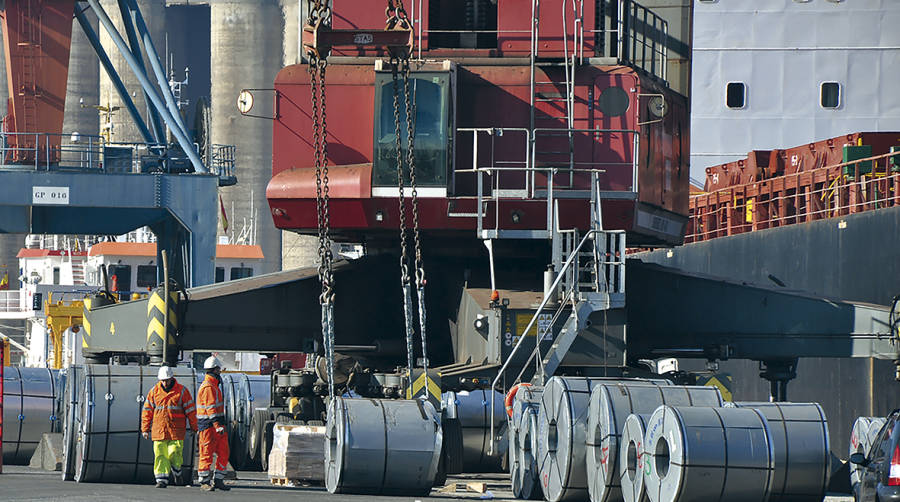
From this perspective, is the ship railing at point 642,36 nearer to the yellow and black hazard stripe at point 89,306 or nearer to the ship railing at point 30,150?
the yellow and black hazard stripe at point 89,306

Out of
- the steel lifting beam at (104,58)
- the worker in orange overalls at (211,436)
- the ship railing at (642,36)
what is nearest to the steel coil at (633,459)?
the worker in orange overalls at (211,436)

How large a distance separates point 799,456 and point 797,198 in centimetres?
2014

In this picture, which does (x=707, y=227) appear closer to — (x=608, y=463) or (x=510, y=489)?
(x=510, y=489)

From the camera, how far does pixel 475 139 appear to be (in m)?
17.9

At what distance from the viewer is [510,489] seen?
1781cm

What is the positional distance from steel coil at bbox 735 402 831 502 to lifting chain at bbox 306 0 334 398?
200 inches

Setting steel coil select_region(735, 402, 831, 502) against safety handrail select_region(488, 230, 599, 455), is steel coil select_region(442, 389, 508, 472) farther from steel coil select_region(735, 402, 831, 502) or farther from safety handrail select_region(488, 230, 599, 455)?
steel coil select_region(735, 402, 831, 502)

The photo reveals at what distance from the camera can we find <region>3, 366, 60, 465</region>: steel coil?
2092cm

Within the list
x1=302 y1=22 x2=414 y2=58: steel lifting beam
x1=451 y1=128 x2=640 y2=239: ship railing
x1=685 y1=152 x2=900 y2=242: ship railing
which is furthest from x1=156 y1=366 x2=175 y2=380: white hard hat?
x1=685 y1=152 x2=900 y2=242: ship railing

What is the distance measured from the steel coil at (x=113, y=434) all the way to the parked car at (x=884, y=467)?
7237mm

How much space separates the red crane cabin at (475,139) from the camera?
721 inches

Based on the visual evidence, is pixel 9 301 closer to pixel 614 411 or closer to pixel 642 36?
pixel 642 36

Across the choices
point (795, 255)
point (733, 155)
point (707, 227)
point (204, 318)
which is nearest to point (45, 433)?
point (204, 318)

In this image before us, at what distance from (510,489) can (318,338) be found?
3883 mm
